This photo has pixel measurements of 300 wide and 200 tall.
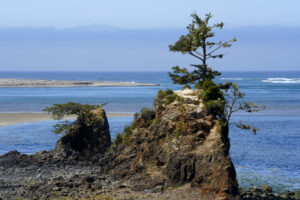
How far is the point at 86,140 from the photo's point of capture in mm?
40781

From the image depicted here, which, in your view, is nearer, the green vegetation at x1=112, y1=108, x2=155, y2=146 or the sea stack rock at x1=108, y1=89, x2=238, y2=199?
the sea stack rock at x1=108, y1=89, x2=238, y2=199

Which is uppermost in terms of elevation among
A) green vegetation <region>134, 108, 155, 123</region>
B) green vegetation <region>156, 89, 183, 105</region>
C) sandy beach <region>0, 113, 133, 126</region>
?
green vegetation <region>156, 89, 183, 105</region>

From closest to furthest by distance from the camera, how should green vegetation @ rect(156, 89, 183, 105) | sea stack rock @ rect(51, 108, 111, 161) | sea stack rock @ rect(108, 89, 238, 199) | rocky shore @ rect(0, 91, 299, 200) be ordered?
sea stack rock @ rect(108, 89, 238, 199), rocky shore @ rect(0, 91, 299, 200), green vegetation @ rect(156, 89, 183, 105), sea stack rock @ rect(51, 108, 111, 161)

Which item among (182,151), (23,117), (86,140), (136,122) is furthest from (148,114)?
(23,117)

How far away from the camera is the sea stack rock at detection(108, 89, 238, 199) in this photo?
2667cm

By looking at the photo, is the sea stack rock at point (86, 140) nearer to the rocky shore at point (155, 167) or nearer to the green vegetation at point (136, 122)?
the rocky shore at point (155, 167)

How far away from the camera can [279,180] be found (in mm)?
34531

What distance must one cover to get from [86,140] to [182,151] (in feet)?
45.3

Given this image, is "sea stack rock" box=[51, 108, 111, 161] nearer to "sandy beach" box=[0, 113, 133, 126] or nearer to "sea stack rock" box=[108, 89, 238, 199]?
"sea stack rock" box=[108, 89, 238, 199]

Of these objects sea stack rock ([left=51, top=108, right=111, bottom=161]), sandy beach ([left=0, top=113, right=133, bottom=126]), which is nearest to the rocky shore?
sea stack rock ([left=51, top=108, right=111, bottom=161])

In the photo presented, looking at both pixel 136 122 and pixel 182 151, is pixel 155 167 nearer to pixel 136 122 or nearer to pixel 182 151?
pixel 182 151

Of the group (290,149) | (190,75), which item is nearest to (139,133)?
(190,75)

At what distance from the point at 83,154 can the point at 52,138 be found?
13529 mm

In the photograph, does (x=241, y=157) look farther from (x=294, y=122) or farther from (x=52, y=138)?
(x=294, y=122)
